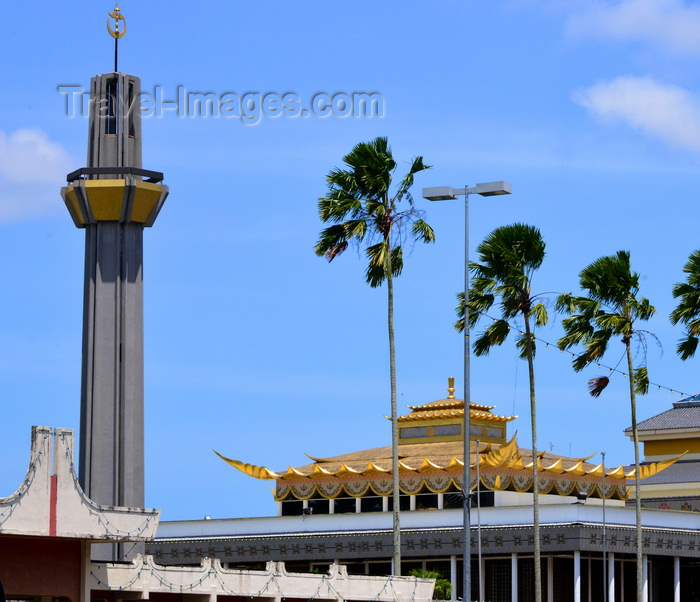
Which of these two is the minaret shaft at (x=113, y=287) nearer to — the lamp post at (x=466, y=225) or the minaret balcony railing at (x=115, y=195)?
the minaret balcony railing at (x=115, y=195)

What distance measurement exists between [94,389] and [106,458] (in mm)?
2914

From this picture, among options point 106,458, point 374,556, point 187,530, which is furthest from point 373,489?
point 106,458

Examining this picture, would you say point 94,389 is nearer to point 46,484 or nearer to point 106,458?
point 106,458

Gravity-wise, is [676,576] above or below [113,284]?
below

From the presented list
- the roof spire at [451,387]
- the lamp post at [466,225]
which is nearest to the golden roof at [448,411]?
the roof spire at [451,387]

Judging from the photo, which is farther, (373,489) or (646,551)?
(373,489)

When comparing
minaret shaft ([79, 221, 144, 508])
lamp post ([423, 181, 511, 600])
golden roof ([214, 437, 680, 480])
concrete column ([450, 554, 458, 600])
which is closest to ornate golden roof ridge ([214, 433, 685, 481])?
golden roof ([214, 437, 680, 480])

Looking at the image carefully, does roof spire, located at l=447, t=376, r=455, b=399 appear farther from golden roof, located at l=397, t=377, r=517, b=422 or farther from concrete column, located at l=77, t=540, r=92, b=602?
concrete column, located at l=77, t=540, r=92, b=602

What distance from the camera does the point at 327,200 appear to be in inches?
2231

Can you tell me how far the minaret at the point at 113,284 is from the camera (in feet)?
195

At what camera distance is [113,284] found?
6091 centimetres

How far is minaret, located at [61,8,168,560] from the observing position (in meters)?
59.6

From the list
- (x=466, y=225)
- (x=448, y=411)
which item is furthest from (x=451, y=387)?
(x=466, y=225)

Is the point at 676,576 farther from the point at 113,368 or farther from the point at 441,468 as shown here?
the point at 113,368
